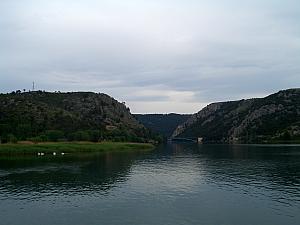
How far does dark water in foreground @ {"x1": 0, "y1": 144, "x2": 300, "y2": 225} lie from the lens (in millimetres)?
54031

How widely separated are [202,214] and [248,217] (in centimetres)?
628

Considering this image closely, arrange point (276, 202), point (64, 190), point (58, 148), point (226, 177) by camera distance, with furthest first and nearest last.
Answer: point (58, 148) < point (226, 177) < point (64, 190) < point (276, 202)

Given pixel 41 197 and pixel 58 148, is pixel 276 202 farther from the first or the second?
pixel 58 148

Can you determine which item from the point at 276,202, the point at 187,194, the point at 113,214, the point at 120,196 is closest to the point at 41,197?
the point at 120,196

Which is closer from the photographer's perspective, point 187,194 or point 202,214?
point 202,214

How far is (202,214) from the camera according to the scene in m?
56.0

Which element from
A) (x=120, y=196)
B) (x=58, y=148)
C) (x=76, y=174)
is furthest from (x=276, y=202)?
(x=58, y=148)

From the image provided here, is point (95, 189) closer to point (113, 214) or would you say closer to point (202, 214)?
point (113, 214)

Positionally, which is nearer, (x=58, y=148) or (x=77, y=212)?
(x=77, y=212)

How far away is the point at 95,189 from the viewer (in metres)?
77.8

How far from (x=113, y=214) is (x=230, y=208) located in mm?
17718

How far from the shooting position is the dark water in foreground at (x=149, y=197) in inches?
2127

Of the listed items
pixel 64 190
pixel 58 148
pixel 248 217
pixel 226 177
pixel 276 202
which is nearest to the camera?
pixel 248 217

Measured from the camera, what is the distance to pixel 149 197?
226 feet
